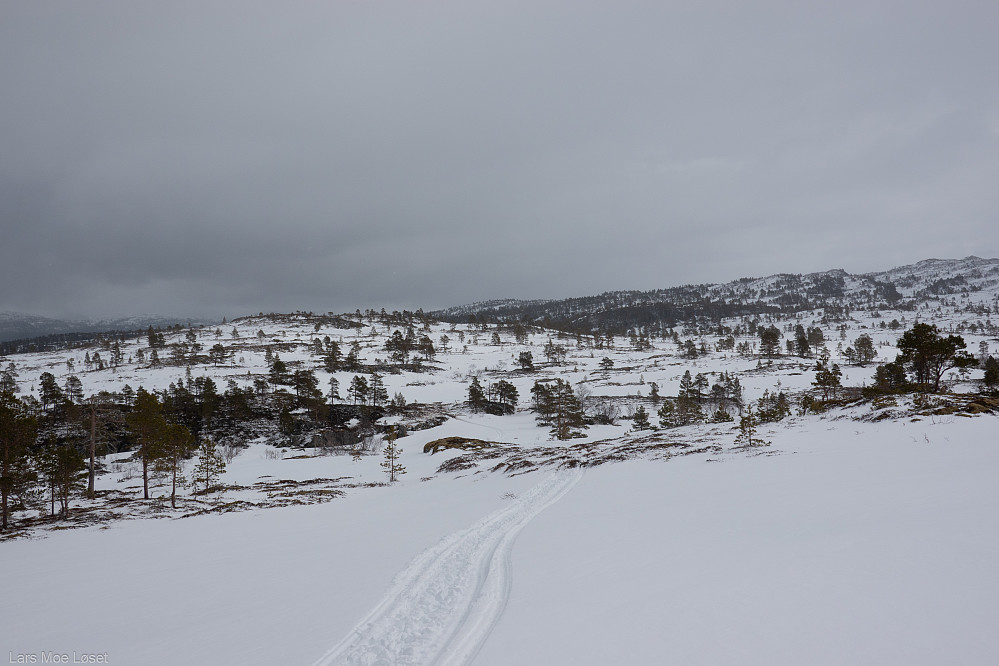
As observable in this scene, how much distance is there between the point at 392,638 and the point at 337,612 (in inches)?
57.3

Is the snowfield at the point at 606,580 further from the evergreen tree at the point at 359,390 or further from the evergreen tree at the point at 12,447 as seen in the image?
the evergreen tree at the point at 359,390

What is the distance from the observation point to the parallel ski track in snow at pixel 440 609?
5966mm

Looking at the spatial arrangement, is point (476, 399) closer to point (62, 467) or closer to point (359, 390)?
point (359, 390)

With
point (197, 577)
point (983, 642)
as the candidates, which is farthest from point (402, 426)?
point (983, 642)

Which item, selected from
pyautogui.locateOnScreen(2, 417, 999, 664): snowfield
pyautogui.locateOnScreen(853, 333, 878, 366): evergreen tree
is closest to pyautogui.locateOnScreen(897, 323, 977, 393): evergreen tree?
pyautogui.locateOnScreen(2, 417, 999, 664): snowfield

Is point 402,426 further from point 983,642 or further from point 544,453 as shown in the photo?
point 983,642

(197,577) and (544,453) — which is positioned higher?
(197,577)

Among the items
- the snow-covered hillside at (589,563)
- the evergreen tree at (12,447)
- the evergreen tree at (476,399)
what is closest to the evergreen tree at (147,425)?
the snow-covered hillside at (589,563)

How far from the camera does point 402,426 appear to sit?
61938 millimetres

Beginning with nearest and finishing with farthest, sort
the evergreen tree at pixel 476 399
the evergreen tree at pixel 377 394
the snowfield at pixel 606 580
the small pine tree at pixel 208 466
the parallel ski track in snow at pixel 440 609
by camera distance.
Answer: the snowfield at pixel 606 580
the parallel ski track in snow at pixel 440 609
the small pine tree at pixel 208 466
the evergreen tree at pixel 476 399
the evergreen tree at pixel 377 394

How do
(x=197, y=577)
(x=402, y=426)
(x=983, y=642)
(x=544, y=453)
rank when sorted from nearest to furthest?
(x=983, y=642), (x=197, y=577), (x=544, y=453), (x=402, y=426)

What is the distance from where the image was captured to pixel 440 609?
7.32 m

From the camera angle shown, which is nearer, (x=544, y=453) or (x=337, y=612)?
(x=337, y=612)

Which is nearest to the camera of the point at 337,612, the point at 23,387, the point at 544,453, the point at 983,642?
the point at 983,642
